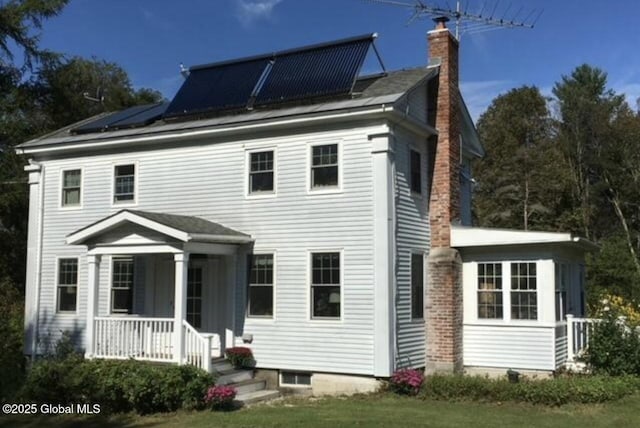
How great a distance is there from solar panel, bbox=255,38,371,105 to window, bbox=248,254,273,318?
3809 mm

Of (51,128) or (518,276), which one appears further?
(51,128)

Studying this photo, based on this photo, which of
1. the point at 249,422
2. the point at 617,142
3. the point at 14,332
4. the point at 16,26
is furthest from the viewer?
the point at 617,142

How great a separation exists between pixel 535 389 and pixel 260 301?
6.20m

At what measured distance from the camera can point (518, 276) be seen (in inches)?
599

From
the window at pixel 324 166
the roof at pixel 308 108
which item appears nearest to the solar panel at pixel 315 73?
the roof at pixel 308 108

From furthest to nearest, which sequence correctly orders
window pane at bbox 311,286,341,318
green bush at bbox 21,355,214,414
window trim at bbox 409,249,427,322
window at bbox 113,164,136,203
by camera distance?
window at bbox 113,164,136,203 < window trim at bbox 409,249,427,322 < window pane at bbox 311,286,341,318 < green bush at bbox 21,355,214,414

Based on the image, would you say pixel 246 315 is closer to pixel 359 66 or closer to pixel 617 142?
pixel 359 66

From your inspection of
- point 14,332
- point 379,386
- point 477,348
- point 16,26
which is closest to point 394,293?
point 379,386

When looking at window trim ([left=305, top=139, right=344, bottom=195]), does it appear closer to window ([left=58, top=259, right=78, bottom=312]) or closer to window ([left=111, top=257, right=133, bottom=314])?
window ([left=111, top=257, right=133, bottom=314])

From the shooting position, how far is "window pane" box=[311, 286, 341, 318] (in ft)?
47.3

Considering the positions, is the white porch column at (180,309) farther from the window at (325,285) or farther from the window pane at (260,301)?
the window at (325,285)

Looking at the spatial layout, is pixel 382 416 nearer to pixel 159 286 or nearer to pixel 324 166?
pixel 324 166

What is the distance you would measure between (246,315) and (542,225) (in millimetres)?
28135

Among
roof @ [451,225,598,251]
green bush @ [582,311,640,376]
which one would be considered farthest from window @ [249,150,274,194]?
green bush @ [582,311,640,376]
